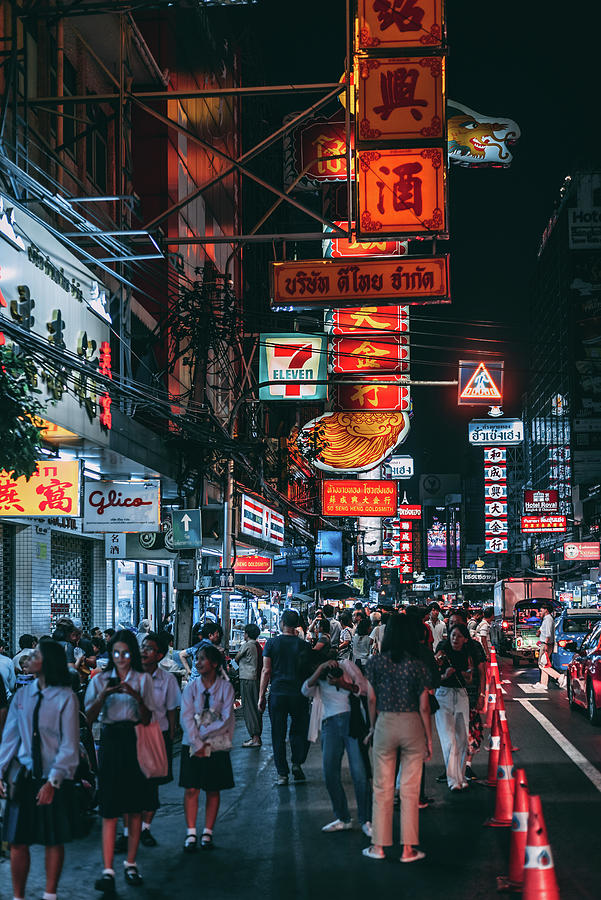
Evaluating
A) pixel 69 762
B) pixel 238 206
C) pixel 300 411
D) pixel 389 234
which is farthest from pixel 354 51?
pixel 300 411

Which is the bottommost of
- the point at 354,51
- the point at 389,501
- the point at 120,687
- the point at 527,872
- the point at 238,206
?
the point at 527,872

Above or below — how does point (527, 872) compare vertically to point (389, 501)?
below

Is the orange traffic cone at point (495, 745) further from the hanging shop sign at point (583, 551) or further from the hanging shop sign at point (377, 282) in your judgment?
the hanging shop sign at point (583, 551)

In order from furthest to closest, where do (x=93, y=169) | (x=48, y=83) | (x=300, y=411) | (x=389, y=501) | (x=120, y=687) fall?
(x=300, y=411) < (x=389, y=501) < (x=93, y=169) < (x=48, y=83) < (x=120, y=687)

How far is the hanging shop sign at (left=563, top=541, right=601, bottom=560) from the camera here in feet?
218

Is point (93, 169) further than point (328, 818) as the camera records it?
Yes

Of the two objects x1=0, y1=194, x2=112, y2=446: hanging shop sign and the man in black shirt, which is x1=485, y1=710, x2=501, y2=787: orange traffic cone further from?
x1=0, y1=194, x2=112, y2=446: hanging shop sign

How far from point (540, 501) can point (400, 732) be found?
210 feet

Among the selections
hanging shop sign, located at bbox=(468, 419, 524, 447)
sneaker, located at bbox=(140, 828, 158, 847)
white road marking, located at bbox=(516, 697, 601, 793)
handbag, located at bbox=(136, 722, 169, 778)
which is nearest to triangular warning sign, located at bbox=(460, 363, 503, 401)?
white road marking, located at bbox=(516, 697, 601, 793)

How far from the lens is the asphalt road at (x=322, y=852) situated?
798 centimetres

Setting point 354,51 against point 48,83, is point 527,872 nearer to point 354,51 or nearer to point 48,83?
point 354,51

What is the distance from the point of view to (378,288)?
1374 cm

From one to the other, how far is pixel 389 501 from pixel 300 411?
102 ft

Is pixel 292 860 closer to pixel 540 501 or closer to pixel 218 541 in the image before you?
pixel 218 541
